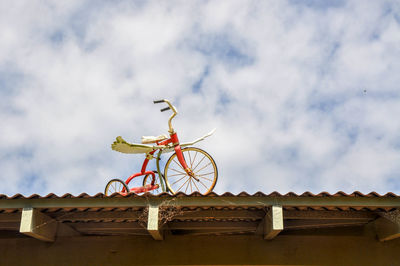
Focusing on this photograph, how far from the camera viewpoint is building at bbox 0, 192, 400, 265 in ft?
18.4

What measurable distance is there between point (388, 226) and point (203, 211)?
8.17ft

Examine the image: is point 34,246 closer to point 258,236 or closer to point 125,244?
point 125,244

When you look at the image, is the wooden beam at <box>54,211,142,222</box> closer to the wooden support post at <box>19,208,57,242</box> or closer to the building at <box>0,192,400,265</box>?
the building at <box>0,192,400,265</box>

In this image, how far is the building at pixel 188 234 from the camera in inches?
220

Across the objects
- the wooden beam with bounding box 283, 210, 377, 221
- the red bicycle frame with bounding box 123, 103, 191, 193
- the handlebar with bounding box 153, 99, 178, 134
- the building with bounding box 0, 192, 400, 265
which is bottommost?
the building with bounding box 0, 192, 400, 265

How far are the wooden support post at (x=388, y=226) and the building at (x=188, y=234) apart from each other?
1 centimetres

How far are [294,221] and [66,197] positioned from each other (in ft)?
10.2

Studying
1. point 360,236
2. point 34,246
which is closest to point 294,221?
point 360,236

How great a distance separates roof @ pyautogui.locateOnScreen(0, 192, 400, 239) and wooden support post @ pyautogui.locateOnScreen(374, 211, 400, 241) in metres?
Answer: 0.07

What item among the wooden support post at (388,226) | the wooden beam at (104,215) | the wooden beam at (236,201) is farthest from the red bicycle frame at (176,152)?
the wooden support post at (388,226)

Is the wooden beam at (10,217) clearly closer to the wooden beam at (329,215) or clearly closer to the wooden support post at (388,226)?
the wooden beam at (329,215)

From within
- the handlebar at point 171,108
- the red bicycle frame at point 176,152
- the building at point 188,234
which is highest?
the handlebar at point 171,108

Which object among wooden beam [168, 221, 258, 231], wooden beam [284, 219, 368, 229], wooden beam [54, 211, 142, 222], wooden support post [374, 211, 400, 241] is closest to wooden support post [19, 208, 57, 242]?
wooden beam [54, 211, 142, 222]

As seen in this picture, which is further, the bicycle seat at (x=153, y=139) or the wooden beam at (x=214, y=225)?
the bicycle seat at (x=153, y=139)
